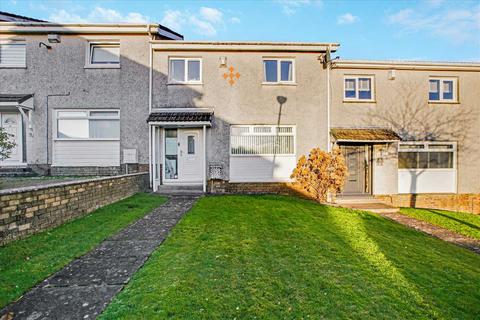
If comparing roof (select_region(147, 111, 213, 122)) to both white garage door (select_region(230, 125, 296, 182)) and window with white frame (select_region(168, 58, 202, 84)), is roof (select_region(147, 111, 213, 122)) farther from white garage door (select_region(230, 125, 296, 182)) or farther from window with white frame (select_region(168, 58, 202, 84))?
window with white frame (select_region(168, 58, 202, 84))

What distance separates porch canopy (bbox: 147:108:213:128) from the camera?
396 inches

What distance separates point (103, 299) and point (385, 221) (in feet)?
25.6

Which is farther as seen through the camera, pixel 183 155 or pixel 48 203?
pixel 183 155

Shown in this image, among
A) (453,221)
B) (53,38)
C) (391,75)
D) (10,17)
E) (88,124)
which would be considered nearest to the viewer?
(453,221)

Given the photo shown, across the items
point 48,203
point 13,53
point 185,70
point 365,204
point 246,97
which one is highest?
point 13,53

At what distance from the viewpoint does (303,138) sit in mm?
11117

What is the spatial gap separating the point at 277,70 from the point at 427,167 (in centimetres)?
811

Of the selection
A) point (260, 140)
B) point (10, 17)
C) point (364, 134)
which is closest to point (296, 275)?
point (260, 140)

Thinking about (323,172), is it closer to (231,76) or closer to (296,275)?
(231,76)

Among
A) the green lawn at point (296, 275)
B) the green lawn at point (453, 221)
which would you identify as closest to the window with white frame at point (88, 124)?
the green lawn at point (296, 275)

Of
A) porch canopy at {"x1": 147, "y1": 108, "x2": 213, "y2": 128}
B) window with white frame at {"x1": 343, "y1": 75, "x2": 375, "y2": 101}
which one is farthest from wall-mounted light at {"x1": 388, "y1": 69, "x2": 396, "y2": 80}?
porch canopy at {"x1": 147, "y1": 108, "x2": 213, "y2": 128}

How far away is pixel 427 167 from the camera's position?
38.4 ft

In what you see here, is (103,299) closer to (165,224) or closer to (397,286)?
(165,224)

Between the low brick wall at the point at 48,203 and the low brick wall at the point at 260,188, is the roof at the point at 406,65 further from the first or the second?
the low brick wall at the point at 48,203
